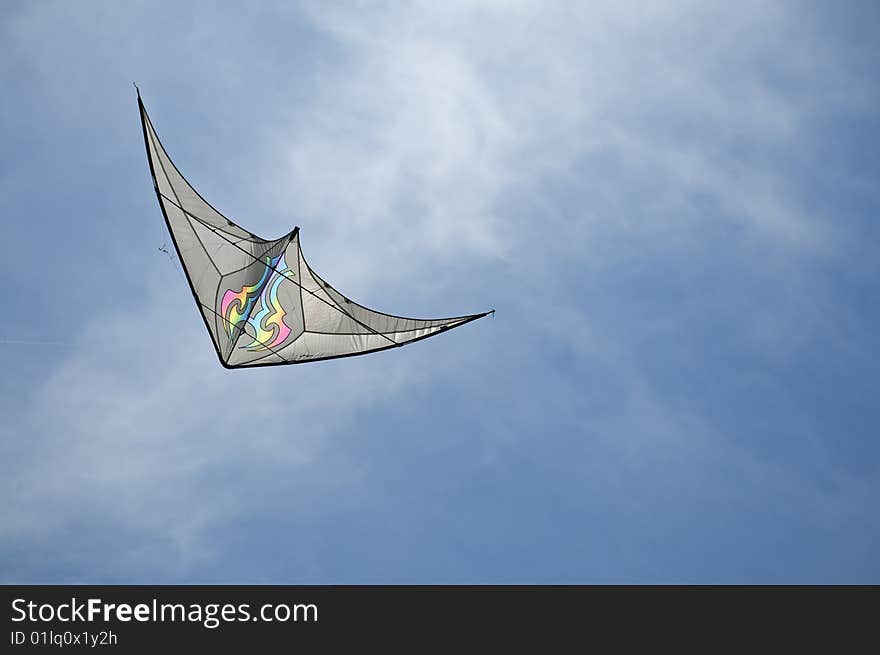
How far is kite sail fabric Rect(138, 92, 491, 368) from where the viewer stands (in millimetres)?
26953

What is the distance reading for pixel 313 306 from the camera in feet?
91.2

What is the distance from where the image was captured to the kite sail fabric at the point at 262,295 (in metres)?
27.0

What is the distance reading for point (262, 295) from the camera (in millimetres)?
27438
